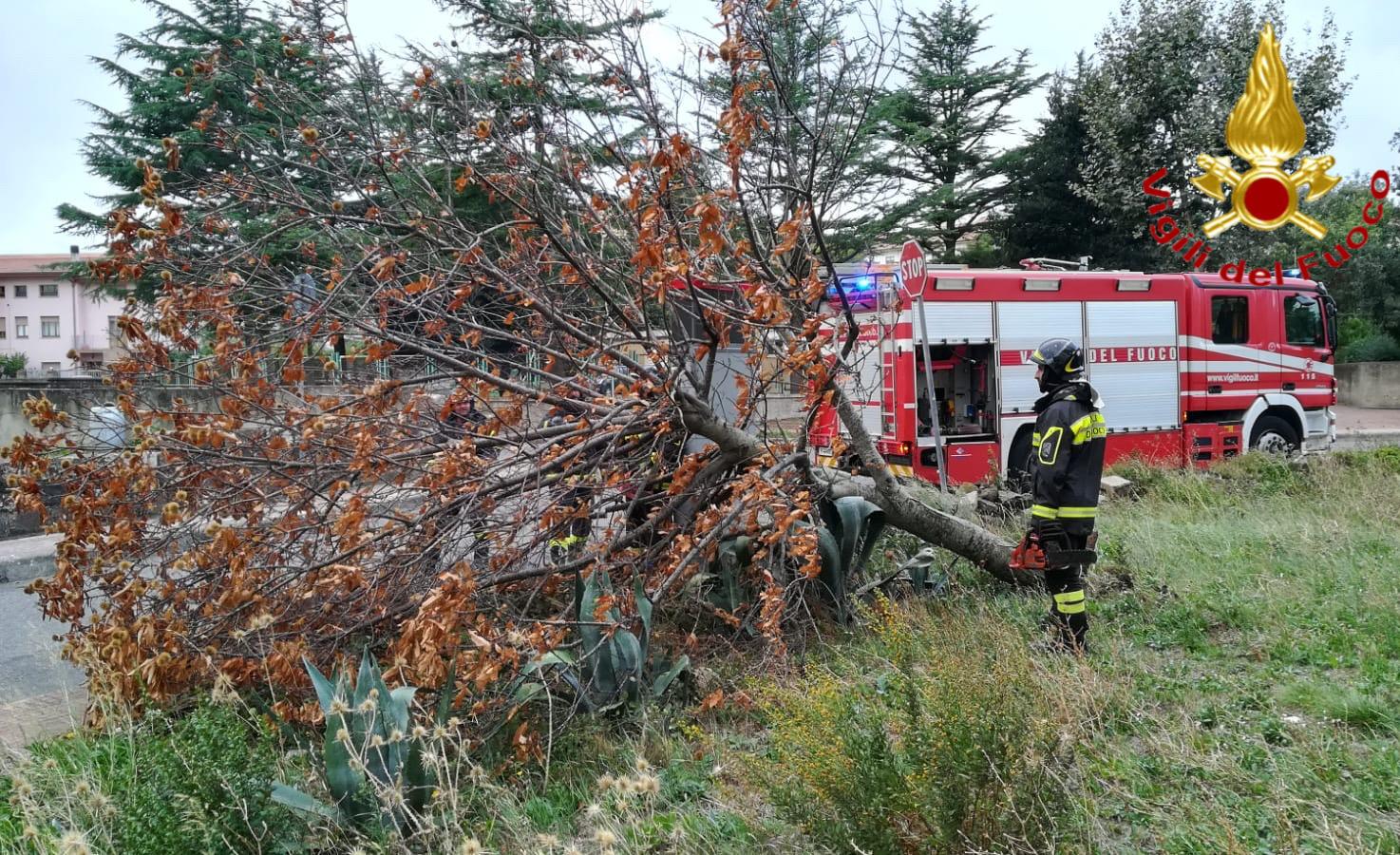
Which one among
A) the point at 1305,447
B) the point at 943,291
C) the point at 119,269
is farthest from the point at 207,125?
the point at 1305,447

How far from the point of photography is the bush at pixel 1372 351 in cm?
2798

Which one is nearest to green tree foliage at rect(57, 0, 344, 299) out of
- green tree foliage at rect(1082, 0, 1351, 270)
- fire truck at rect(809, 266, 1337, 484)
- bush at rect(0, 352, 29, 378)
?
fire truck at rect(809, 266, 1337, 484)

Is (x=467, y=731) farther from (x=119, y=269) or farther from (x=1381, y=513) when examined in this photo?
(x=1381, y=513)

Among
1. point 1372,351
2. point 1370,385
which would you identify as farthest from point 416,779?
point 1372,351

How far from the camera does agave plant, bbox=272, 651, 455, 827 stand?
308 centimetres

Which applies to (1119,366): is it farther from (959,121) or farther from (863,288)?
(959,121)

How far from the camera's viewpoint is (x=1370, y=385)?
27250mm

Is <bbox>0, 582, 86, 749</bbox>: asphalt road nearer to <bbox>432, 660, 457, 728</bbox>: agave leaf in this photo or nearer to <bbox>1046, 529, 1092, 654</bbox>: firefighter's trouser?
<bbox>432, 660, 457, 728</bbox>: agave leaf

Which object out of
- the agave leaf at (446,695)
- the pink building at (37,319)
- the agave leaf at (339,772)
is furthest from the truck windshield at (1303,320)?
the pink building at (37,319)

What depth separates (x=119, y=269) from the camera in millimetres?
4738

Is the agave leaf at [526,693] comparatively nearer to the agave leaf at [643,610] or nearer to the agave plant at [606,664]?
the agave plant at [606,664]

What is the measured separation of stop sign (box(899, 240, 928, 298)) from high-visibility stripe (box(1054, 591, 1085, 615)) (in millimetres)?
2925

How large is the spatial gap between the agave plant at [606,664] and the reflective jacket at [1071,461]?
85.7 inches

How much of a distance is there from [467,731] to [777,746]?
4.71ft
